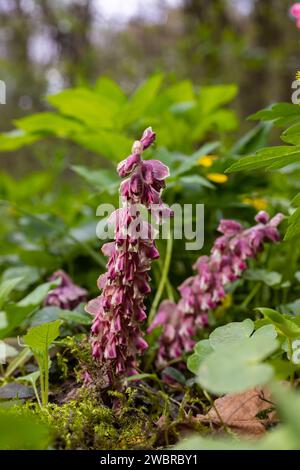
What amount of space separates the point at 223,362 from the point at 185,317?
28.1 inches

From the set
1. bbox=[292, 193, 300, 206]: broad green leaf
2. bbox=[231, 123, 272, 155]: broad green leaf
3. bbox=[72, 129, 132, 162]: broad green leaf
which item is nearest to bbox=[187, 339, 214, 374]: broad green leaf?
bbox=[292, 193, 300, 206]: broad green leaf

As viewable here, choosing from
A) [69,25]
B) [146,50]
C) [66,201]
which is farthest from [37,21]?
[66,201]

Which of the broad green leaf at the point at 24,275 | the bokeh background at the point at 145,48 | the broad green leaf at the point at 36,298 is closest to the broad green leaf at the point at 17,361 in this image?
the broad green leaf at the point at 36,298

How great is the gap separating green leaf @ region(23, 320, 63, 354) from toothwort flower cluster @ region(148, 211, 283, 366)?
392mm

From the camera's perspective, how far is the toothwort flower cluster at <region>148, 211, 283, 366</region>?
4.02 ft

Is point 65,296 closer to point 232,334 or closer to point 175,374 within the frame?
point 175,374

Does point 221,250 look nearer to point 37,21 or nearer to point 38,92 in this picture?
point 38,92

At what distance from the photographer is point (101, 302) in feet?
3.17

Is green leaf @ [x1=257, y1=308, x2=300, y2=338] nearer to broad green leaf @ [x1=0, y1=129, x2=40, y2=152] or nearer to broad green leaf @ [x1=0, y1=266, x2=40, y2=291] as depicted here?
broad green leaf @ [x1=0, y1=266, x2=40, y2=291]

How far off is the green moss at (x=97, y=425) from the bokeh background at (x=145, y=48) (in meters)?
1.96

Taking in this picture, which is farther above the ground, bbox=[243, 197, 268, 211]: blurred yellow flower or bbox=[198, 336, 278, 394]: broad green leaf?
bbox=[243, 197, 268, 211]: blurred yellow flower

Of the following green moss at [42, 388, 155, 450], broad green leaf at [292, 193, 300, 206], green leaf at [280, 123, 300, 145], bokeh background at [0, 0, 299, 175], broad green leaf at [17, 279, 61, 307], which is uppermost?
bokeh background at [0, 0, 299, 175]

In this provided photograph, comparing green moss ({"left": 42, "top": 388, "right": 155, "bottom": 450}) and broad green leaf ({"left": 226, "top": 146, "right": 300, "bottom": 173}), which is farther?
broad green leaf ({"left": 226, "top": 146, "right": 300, "bottom": 173})

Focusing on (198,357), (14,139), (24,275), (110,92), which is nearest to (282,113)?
(198,357)
